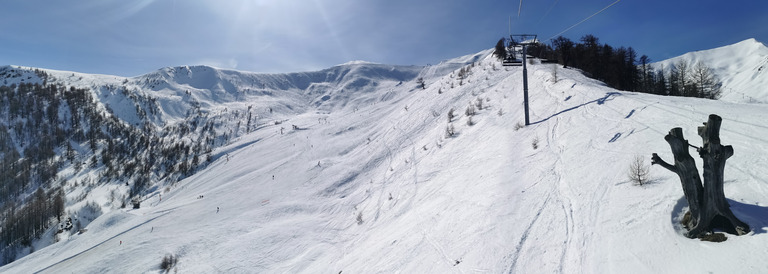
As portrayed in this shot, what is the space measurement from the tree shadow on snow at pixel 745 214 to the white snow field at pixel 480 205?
2 centimetres

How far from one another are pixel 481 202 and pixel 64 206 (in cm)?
7818

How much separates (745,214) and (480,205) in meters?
4.80

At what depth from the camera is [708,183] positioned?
4652 millimetres

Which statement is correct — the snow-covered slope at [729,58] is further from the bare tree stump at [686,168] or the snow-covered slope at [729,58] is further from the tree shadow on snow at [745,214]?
the bare tree stump at [686,168]

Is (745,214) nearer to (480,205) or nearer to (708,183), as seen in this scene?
(708,183)

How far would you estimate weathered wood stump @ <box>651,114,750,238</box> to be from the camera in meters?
4.57

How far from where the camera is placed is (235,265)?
12.2 m

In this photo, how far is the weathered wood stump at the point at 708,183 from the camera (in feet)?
15.0

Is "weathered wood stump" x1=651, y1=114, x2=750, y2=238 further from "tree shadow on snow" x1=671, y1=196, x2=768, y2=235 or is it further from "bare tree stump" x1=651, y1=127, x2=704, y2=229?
"tree shadow on snow" x1=671, y1=196, x2=768, y2=235

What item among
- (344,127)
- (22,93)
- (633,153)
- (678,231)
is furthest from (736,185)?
(22,93)

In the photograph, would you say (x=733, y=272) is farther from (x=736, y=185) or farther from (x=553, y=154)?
(x=553, y=154)

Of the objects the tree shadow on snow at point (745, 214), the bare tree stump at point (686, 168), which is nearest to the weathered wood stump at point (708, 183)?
the bare tree stump at point (686, 168)

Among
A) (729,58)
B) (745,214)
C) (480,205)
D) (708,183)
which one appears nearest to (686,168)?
(708,183)

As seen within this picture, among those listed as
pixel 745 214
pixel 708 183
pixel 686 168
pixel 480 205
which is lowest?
pixel 480 205
